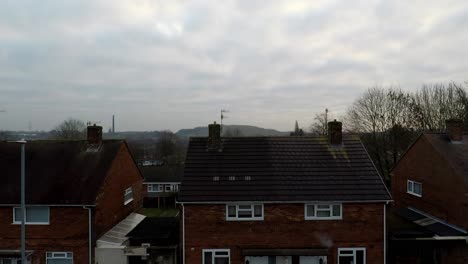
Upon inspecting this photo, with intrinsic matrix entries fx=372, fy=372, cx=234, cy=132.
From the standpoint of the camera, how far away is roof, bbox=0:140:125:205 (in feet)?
66.7

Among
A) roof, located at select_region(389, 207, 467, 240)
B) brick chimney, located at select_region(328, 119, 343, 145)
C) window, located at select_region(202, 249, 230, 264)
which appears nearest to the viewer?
window, located at select_region(202, 249, 230, 264)

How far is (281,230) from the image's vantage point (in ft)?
64.0

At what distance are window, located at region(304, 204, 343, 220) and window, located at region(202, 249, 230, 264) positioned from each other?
15.4 feet

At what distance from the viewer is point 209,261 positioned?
19.6 m

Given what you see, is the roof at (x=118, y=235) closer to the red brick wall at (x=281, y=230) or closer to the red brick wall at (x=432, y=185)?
the red brick wall at (x=281, y=230)

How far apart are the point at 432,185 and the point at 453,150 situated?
256 cm

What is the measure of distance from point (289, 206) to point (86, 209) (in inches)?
429

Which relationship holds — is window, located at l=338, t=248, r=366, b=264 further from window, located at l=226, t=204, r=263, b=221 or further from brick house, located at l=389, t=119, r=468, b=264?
window, located at l=226, t=204, r=263, b=221

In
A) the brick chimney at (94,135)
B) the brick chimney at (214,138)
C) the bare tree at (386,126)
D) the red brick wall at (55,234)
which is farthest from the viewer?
the bare tree at (386,126)

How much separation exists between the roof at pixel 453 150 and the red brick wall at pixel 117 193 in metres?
20.3

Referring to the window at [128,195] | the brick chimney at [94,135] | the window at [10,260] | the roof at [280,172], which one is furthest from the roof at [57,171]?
the roof at [280,172]

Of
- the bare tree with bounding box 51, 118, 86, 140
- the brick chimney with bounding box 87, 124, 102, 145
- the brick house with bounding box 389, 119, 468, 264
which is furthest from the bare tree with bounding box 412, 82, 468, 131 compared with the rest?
the bare tree with bounding box 51, 118, 86, 140

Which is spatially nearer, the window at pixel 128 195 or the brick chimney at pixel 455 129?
the brick chimney at pixel 455 129

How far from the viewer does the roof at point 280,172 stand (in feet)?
64.4
